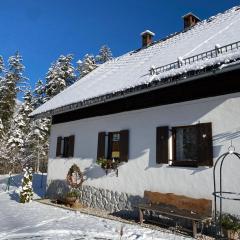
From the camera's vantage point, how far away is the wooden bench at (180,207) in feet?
23.4

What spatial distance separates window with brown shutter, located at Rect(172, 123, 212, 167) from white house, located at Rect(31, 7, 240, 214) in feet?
0.08

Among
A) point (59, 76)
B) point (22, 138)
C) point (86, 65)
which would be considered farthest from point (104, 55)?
point (22, 138)

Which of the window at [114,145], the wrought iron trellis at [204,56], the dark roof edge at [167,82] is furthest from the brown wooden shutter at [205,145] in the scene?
the window at [114,145]

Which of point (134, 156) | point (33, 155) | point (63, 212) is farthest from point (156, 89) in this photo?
point (33, 155)

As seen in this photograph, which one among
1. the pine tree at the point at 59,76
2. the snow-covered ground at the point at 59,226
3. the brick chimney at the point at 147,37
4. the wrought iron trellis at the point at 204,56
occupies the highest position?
the pine tree at the point at 59,76

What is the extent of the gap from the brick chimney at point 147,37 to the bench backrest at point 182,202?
9.86m

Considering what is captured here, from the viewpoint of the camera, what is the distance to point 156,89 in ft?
31.1

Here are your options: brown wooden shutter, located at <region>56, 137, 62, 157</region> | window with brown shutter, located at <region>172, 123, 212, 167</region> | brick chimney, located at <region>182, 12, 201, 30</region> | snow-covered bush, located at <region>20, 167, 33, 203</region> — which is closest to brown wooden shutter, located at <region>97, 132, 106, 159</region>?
snow-covered bush, located at <region>20, 167, 33, 203</region>

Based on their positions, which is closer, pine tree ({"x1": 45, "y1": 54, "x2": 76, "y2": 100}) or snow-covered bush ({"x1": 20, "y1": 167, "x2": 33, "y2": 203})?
snow-covered bush ({"x1": 20, "y1": 167, "x2": 33, "y2": 203})

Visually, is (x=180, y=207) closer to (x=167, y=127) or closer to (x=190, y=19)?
(x=167, y=127)

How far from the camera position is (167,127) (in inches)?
349

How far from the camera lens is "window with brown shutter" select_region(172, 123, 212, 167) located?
7.79 m

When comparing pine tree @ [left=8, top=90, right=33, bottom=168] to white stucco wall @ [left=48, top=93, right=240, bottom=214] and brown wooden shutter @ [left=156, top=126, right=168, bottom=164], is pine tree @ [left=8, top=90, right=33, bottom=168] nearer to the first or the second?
white stucco wall @ [left=48, top=93, right=240, bottom=214]

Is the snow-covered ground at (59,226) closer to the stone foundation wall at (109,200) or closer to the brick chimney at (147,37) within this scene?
the stone foundation wall at (109,200)
